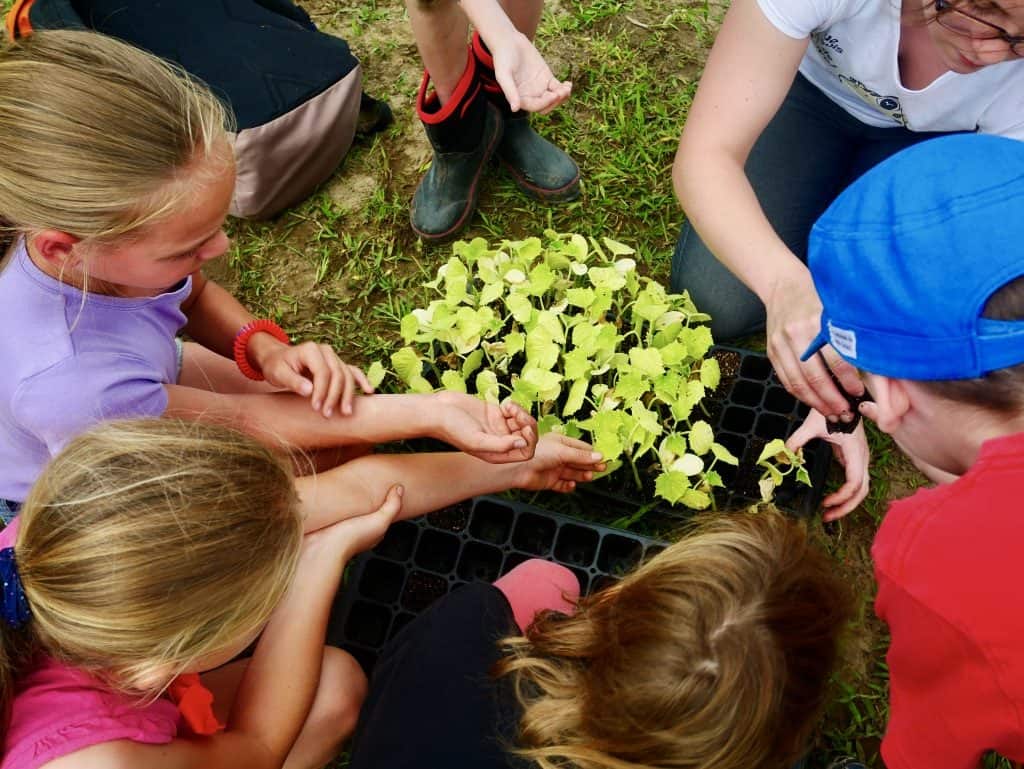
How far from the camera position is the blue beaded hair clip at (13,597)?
3.42ft

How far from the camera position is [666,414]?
1.85m

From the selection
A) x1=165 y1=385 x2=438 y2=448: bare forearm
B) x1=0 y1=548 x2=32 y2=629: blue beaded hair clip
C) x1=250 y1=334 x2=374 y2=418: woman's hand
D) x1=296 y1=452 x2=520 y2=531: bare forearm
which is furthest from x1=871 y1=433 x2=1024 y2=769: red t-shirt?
x1=0 y1=548 x2=32 y2=629: blue beaded hair clip

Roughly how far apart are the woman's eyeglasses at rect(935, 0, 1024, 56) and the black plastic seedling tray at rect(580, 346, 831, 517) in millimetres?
833

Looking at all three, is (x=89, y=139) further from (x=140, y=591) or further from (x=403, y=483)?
(x=403, y=483)

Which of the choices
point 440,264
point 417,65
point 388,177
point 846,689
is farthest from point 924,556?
point 417,65

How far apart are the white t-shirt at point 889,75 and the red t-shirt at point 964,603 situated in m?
0.91

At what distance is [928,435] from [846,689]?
853 mm

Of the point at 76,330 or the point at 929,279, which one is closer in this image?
the point at 929,279

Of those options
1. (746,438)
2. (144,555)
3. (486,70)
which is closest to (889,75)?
(746,438)

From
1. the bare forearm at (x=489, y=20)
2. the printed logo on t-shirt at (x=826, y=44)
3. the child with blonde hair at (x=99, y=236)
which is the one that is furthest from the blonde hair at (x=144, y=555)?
the printed logo on t-shirt at (x=826, y=44)

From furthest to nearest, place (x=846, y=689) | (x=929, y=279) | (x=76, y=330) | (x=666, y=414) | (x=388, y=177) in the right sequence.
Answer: (x=388, y=177) → (x=666, y=414) → (x=846, y=689) → (x=76, y=330) → (x=929, y=279)

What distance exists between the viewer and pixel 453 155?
2.15 meters

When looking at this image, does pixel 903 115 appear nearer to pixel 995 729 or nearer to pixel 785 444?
pixel 785 444

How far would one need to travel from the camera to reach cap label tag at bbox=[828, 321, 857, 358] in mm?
1045
